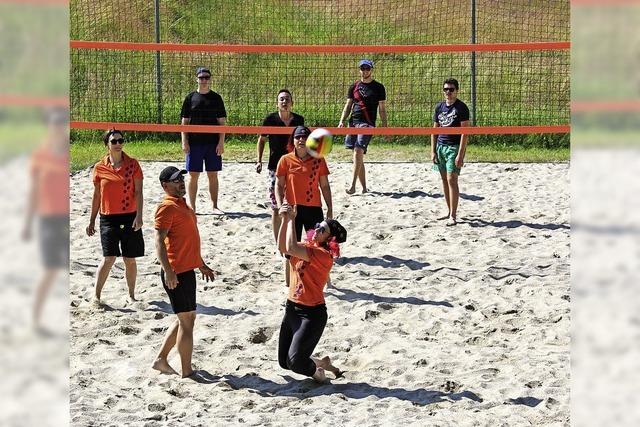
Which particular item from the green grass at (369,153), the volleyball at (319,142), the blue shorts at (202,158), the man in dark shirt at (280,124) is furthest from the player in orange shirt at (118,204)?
the green grass at (369,153)

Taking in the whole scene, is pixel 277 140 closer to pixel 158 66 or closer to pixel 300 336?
pixel 300 336

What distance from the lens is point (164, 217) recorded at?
5684mm

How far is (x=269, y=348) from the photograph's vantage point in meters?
6.46

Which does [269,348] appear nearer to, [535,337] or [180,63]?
[535,337]

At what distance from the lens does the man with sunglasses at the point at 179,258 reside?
5668mm

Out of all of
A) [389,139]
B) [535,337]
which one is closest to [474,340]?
[535,337]

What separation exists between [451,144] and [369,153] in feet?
12.3

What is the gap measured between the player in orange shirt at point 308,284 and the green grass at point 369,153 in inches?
271

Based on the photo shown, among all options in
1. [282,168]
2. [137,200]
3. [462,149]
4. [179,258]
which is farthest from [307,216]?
[462,149]
